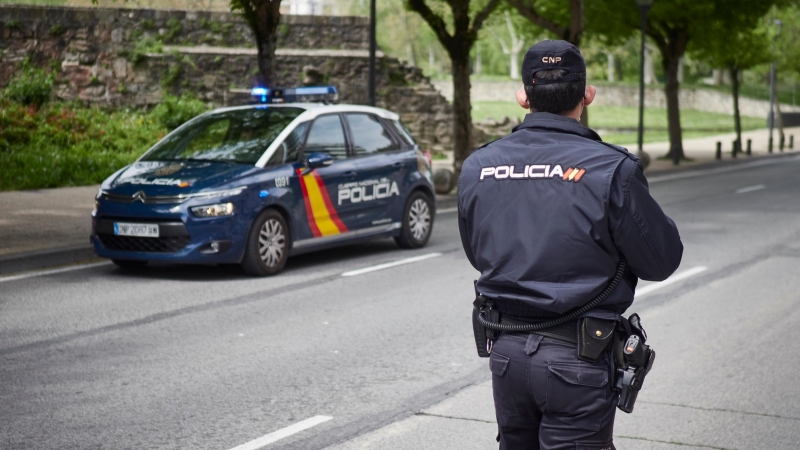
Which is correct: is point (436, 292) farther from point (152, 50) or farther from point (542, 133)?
point (152, 50)

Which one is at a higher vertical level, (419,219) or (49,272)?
(419,219)

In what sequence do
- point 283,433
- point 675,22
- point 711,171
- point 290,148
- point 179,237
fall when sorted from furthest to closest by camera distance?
1. point 675,22
2. point 711,171
3. point 290,148
4. point 179,237
5. point 283,433

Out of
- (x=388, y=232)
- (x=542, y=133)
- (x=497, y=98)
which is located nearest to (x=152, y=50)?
(x=388, y=232)

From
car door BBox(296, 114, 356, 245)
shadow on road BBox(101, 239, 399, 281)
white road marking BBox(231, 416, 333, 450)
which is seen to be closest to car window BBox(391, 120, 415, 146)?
car door BBox(296, 114, 356, 245)

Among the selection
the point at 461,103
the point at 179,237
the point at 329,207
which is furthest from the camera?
the point at 461,103

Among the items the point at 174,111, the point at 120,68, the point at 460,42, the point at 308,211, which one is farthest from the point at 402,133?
the point at 120,68

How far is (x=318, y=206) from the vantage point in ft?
35.5

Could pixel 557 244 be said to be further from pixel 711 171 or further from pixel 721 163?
pixel 721 163

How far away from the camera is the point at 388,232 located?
1191 centimetres

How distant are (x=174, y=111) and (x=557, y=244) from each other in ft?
73.4

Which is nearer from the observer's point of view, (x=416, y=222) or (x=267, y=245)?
(x=267, y=245)

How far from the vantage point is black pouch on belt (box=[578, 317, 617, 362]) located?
9.63 ft

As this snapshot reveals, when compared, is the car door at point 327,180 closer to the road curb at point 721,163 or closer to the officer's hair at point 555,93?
the officer's hair at point 555,93

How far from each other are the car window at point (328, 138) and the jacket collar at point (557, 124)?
311 inches
